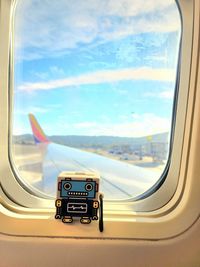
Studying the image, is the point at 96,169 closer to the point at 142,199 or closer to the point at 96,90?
the point at 142,199

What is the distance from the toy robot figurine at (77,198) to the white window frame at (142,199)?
0.04 meters

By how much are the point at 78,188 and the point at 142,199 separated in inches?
13.6

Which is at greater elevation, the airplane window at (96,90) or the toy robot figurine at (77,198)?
the airplane window at (96,90)

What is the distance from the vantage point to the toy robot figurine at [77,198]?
1.15m

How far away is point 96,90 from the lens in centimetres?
137

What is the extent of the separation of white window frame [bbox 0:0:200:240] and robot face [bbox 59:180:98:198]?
0.11m

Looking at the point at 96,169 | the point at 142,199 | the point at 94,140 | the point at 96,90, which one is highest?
the point at 96,90

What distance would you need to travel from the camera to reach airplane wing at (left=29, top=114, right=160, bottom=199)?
4.58 ft

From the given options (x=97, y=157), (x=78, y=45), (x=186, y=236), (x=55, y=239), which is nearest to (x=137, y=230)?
(x=186, y=236)

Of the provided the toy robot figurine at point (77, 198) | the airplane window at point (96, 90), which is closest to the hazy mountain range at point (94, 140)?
the airplane window at point (96, 90)

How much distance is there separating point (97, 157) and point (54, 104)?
11.9 inches

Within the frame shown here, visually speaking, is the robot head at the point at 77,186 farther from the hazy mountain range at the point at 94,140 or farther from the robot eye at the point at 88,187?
the hazy mountain range at the point at 94,140

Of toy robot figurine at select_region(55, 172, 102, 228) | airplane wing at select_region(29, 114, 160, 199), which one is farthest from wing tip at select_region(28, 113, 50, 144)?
toy robot figurine at select_region(55, 172, 102, 228)

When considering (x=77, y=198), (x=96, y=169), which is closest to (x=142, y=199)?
(x=96, y=169)
